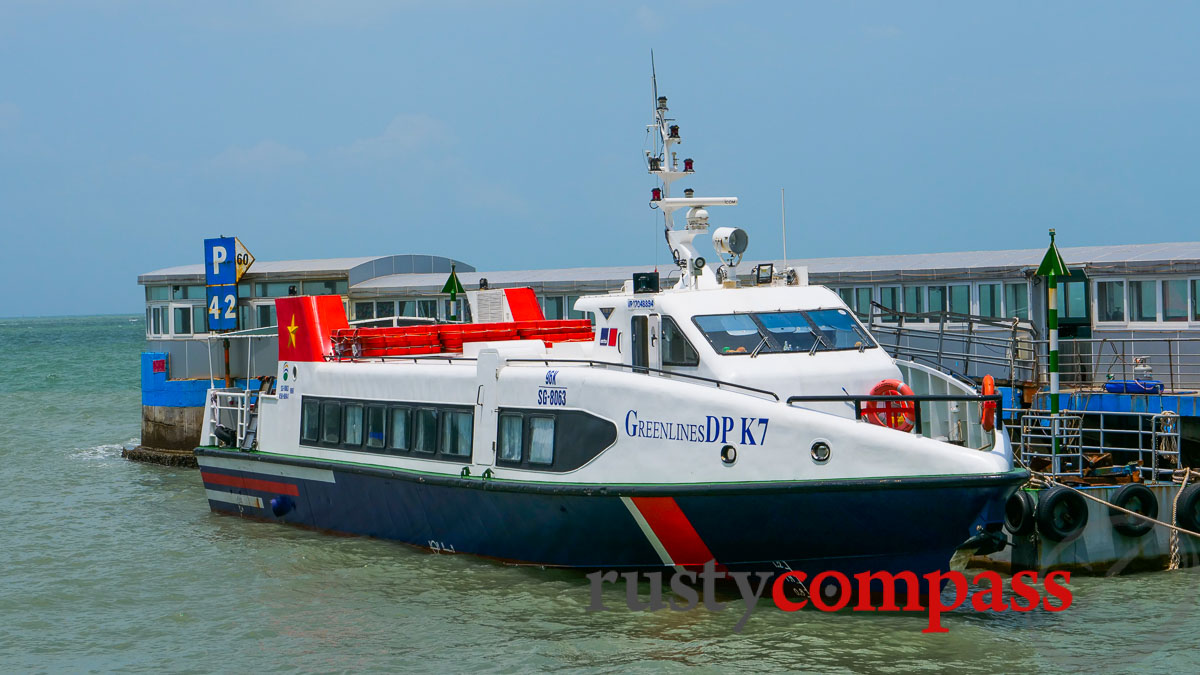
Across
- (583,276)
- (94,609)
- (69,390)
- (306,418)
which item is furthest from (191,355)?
(69,390)

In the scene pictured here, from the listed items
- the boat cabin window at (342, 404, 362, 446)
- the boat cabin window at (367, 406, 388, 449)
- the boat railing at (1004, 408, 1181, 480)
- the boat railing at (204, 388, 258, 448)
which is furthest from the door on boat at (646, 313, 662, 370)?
the boat railing at (204, 388, 258, 448)

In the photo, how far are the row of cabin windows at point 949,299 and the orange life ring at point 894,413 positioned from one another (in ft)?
29.7

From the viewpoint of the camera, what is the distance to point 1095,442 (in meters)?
16.5

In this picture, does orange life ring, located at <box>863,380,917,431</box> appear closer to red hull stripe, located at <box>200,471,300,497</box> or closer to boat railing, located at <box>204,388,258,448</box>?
red hull stripe, located at <box>200,471,300,497</box>

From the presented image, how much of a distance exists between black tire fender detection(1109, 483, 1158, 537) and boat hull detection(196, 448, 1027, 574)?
346 cm

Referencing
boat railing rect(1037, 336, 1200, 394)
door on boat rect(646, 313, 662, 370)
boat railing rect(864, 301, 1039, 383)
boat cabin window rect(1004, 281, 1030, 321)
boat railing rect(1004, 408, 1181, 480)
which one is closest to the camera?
door on boat rect(646, 313, 662, 370)

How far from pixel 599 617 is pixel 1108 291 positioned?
12087mm

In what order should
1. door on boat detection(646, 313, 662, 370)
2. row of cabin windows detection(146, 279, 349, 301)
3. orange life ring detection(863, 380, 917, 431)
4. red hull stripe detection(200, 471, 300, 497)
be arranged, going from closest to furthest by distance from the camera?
orange life ring detection(863, 380, 917, 431), door on boat detection(646, 313, 662, 370), red hull stripe detection(200, 471, 300, 497), row of cabin windows detection(146, 279, 349, 301)

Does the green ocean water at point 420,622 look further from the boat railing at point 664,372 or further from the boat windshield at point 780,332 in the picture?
the boat windshield at point 780,332

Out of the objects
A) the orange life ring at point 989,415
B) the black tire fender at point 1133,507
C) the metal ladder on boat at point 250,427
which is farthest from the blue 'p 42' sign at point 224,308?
the orange life ring at point 989,415

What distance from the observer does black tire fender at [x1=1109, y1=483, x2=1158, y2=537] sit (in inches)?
522

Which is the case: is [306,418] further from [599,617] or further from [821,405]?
[821,405]

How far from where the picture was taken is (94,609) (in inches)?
512

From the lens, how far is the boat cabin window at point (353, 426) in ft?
49.2
